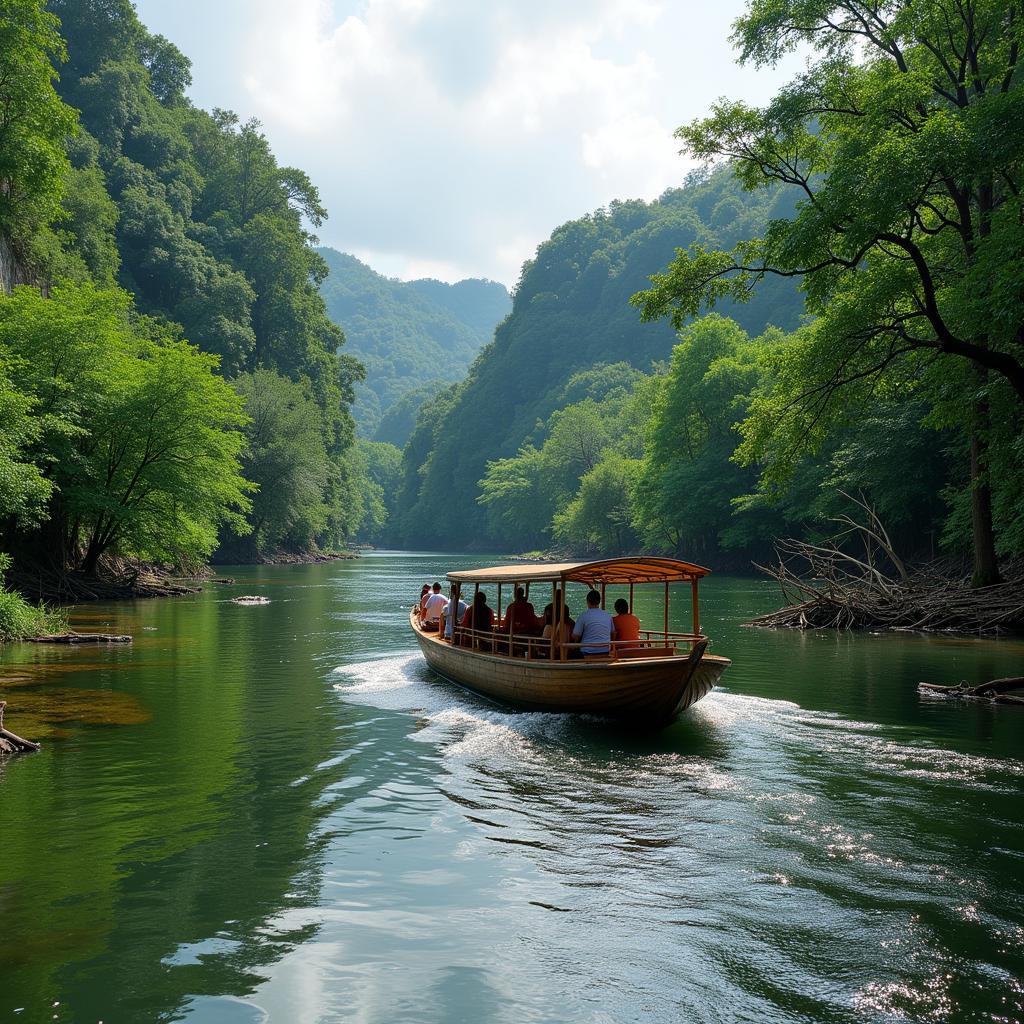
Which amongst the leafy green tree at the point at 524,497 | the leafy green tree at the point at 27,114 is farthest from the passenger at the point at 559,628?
the leafy green tree at the point at 524,497

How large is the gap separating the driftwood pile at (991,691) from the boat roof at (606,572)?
467 cm

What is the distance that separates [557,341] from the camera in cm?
14662

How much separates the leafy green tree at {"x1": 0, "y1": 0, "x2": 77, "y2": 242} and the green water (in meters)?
23.2

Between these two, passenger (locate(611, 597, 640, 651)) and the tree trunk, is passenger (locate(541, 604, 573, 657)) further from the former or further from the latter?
the tree trunk

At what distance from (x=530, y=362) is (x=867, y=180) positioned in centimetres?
13194

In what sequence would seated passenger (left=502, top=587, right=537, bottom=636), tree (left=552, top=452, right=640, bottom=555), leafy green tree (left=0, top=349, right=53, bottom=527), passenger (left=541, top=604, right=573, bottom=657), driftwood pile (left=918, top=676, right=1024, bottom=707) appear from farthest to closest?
1. tree (left=552, top=452, right=640, bottom=555)
2. leafy green tree (left=0, top=349, right=53, bottom=527)
3. seated passenger (left=502, top=587, right=537, bottom=636)
4. driftwood pile (left=918, top=676, right=1024, bottom=707)
5. passenger (left=541, top=604, right=573, bottom=657)

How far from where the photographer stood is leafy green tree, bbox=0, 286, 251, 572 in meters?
28.8

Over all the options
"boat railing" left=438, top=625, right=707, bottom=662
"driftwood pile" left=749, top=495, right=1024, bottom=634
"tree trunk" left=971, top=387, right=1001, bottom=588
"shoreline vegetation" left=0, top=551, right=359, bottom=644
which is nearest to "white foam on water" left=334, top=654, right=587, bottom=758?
"boat railing" left=438, top=625, right=707, bottom=662

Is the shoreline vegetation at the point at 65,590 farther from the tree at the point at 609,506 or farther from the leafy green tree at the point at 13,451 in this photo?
the tree at the point at 609,506

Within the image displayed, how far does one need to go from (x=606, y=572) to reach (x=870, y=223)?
9.50 metres

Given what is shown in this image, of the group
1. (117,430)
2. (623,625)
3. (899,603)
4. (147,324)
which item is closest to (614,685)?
(623,625)

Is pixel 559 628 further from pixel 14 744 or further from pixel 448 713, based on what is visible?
pixel 14 744

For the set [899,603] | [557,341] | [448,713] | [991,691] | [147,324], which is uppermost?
[557,341]

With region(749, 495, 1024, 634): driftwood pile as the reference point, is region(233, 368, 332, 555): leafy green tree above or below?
above
